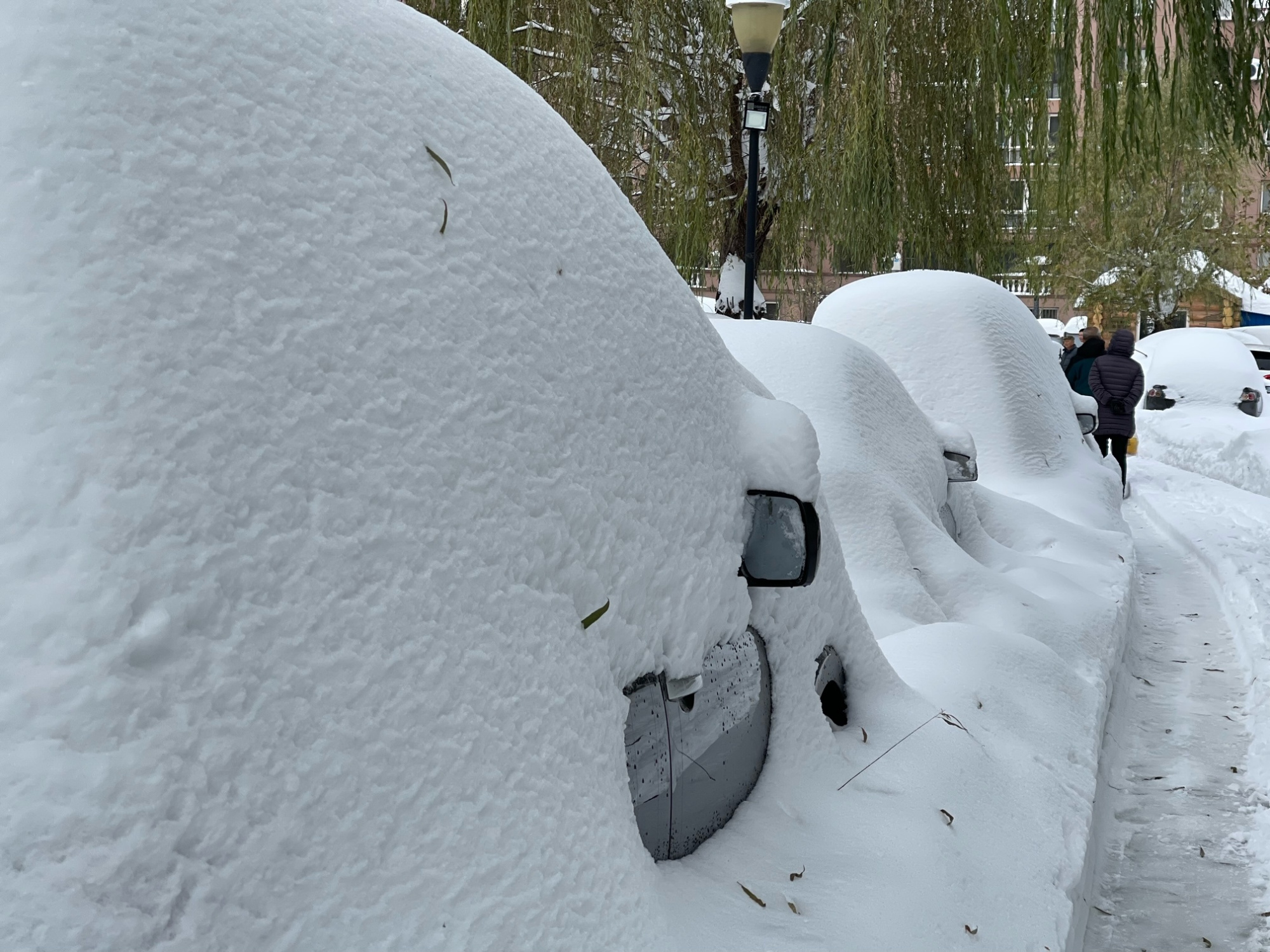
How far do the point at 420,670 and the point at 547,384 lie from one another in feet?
1.54

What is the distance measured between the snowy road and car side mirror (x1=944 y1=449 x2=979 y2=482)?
1018 mm

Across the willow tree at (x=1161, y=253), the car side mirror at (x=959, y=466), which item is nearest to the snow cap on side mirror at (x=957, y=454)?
the car side mirror at (x=959, y=466)

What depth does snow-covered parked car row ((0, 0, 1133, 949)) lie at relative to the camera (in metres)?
1.04

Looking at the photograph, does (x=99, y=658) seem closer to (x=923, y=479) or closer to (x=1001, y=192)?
(x=923, y=479)

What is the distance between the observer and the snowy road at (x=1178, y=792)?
3469mm

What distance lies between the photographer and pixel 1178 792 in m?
4.33

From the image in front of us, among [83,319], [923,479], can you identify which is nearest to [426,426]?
[83,319]

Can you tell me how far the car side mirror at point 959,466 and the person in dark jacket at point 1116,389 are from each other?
19.9 feet

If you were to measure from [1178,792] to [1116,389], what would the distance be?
7.09m

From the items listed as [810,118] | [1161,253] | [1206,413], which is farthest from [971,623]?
[1161,253]

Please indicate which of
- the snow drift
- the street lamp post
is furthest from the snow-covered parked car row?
the snow drift

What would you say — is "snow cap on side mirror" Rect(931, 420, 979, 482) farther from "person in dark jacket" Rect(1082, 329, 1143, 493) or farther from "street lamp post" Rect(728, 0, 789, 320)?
"person in dark jacket" Rect(1082, 329, 1143, 493)

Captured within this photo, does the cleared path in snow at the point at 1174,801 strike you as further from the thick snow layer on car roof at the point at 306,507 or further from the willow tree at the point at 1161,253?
the willow tree at the point at 1161,253

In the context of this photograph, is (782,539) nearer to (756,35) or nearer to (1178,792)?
(1178,792)
